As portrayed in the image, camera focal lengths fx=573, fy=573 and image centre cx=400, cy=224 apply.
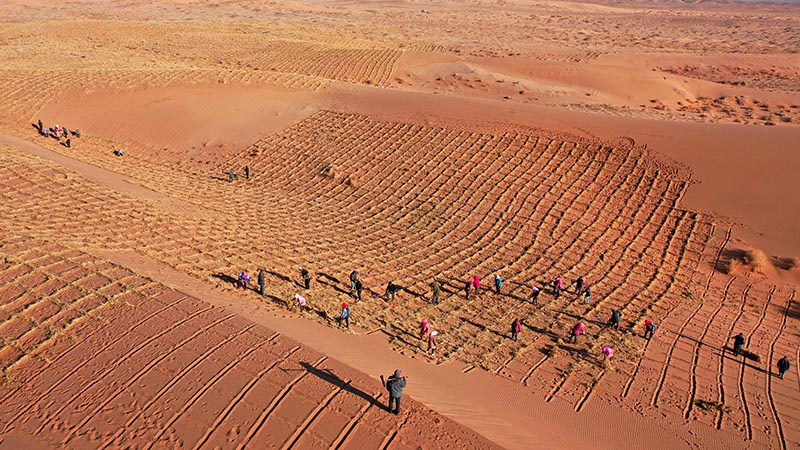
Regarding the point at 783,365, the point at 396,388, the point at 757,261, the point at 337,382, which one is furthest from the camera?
the point at 757,261

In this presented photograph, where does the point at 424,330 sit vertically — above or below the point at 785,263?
above

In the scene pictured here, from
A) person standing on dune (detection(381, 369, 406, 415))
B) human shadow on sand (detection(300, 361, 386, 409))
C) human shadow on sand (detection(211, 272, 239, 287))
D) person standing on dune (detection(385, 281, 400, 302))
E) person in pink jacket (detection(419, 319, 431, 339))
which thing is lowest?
person standing on dune (detection(385, 281, 400, 302))

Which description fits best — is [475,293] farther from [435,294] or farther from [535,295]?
[535,295]

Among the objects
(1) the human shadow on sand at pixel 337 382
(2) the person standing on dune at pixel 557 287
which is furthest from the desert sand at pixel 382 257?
(2) the person standing on dune at pixel 557 287

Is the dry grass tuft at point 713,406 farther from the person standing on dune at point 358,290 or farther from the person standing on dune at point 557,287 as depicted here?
the person standing on dune at point 358,290

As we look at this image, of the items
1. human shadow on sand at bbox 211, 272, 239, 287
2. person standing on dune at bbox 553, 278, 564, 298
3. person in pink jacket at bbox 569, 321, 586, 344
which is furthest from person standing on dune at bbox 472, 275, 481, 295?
human shadow on sand at bbox 211, 272, 239, 287

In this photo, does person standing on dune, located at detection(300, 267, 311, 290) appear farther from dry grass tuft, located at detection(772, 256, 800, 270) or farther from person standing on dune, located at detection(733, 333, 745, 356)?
dry grass tuft, located at detection(772, 256, 800, 270)

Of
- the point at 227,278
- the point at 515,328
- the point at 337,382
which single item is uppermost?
the point at 337,382

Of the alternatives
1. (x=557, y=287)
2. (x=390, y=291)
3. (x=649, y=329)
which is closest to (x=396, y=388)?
(x=390, y=291)

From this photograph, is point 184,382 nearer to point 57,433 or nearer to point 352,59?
point 57,433
